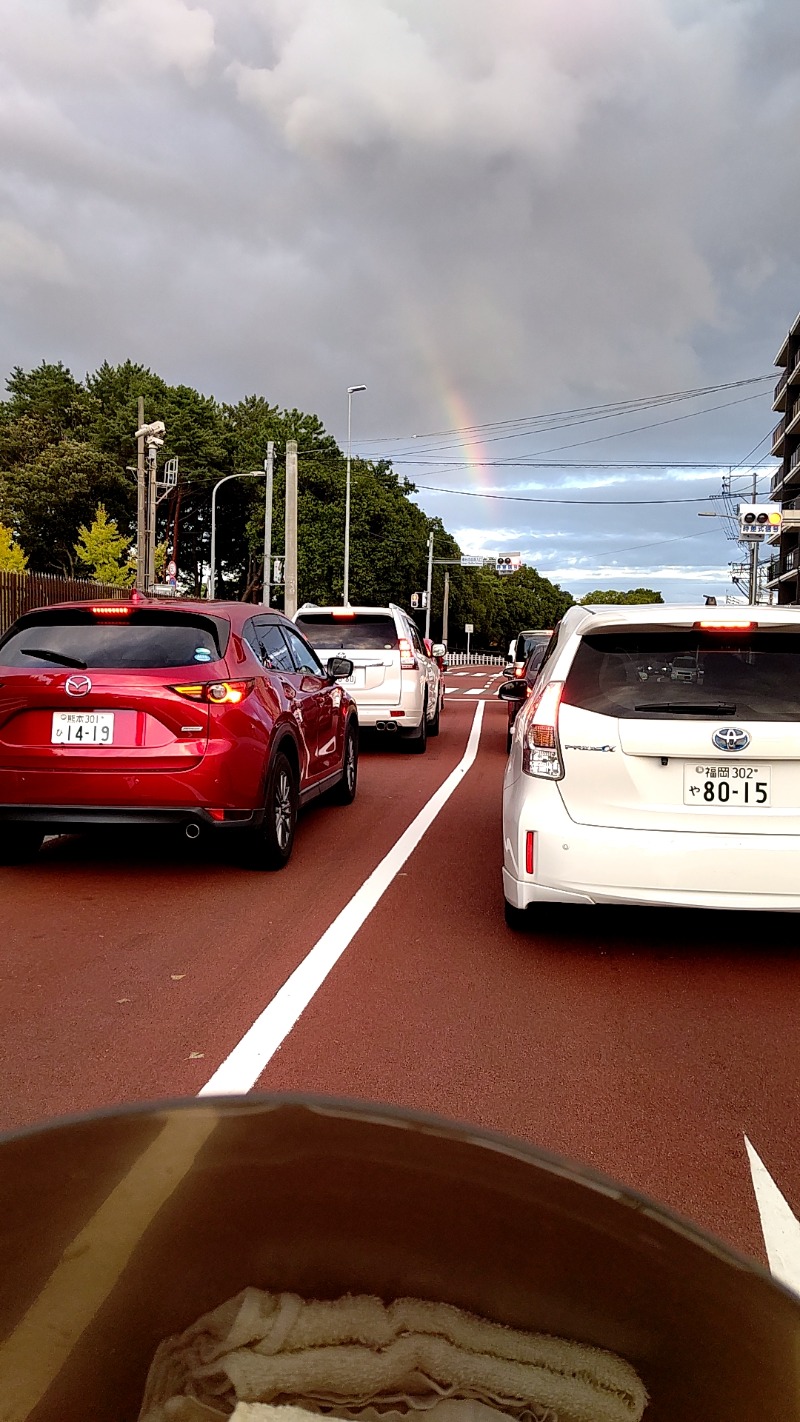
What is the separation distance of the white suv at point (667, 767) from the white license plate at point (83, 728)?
8.12 feet

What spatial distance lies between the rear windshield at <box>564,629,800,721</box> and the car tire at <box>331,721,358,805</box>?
4.71m

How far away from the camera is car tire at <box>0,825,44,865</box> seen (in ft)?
22.7

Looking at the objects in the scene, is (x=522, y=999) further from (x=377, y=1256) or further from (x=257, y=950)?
(x=377, y=1256)

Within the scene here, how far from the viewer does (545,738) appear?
5.06m

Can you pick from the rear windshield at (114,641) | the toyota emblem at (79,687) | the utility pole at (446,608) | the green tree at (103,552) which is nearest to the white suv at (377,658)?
the rear windshield at (114,641)

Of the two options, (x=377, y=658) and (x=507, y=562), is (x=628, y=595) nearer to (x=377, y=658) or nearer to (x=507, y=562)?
(x=507, y=562)

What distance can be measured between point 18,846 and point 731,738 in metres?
4.57

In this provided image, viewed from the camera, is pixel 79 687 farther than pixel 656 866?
Yes

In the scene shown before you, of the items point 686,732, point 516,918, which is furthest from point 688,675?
point 516,918

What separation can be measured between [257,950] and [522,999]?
1.34 m

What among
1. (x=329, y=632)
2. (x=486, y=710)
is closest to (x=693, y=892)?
(x=329, y=632)

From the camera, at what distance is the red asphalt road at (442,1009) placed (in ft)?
10.9

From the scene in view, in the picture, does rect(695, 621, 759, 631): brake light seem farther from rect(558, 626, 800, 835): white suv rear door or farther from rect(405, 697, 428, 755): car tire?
rect(405, 697, 428, 755): car tire

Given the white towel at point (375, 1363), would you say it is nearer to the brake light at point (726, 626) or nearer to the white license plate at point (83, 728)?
the brake light at point (726, 626)
